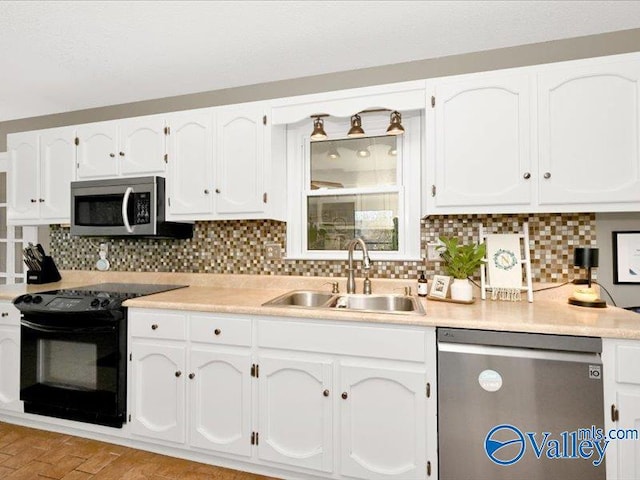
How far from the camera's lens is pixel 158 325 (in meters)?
1.95

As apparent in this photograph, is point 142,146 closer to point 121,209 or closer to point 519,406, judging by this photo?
point 121,209

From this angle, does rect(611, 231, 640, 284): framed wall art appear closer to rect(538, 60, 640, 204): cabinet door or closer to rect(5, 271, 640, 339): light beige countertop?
rect(5, 271, 640, 339): light beige countertop

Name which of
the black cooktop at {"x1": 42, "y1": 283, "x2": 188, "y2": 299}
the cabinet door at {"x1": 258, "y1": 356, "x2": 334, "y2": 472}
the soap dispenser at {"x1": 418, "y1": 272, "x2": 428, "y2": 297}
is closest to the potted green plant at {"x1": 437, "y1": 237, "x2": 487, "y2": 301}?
the soap dispenser at {"x1": 418, "y1": 272, "x2": 428, "y2": 297}

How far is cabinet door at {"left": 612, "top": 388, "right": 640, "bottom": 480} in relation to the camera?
137 centimetres

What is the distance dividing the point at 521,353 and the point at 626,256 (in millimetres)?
1021

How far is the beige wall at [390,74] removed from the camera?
199 cm

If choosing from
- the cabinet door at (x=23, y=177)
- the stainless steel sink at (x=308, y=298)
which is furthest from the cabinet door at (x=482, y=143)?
the cabinet door at (x=23, y=177)

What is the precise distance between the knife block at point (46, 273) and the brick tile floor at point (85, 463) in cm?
110

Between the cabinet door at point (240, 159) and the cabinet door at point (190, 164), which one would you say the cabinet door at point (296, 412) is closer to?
the cabinet door at point (240, 159)

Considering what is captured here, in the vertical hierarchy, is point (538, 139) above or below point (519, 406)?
above

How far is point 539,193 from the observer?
5.73 ft

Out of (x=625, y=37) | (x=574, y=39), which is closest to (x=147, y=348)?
(x=574, y=39)

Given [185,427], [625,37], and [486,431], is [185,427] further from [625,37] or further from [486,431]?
[625,37]
